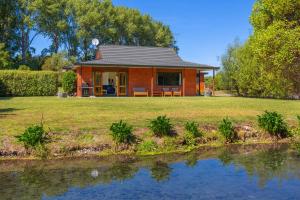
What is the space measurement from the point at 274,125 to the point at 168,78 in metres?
22.5

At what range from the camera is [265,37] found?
749 inches

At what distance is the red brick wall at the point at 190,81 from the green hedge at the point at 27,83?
11.5 meters

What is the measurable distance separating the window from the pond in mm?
24219

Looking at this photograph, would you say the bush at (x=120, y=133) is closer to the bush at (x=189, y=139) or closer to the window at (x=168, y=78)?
the bush at (x=189, y=139)

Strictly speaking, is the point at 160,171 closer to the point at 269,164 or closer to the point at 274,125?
the point at 269,164

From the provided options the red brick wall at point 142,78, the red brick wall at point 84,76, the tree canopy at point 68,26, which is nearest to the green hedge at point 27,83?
the red brick wall at point 142,78

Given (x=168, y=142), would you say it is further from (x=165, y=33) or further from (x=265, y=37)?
(x=165, y=33)

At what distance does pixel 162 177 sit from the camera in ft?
37.6

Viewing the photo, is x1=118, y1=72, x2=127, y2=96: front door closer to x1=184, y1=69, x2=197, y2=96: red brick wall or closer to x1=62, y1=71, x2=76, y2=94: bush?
x1=62, y1=71, x2=76, y2=94: bush

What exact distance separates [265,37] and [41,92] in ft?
77.9

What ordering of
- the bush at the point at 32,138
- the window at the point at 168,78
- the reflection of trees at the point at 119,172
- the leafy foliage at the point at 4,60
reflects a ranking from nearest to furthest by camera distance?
1. the reflection of trees at the point at 119,172
2. the bush at the point at 32,138
3. the window at the point at 168,78
4. the leafy foliage at the point at 4,60

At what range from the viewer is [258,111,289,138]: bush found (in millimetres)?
17234

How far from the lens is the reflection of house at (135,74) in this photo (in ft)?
120

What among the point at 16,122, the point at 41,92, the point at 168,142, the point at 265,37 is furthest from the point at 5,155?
the point at 41,92
